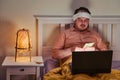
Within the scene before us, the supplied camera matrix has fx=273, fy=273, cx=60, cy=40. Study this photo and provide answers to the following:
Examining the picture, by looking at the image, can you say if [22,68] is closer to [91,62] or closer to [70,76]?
[70,76]

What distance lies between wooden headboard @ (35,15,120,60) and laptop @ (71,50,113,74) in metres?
0.83

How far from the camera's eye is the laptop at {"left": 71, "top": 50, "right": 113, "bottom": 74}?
2.25m

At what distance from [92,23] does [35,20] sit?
0.64 m

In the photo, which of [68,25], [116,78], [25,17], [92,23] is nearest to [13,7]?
[25,17]

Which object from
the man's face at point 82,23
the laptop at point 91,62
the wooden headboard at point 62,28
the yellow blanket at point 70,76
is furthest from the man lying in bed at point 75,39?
the laptop at point 91,62

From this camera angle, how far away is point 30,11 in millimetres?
3014

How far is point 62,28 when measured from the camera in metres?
3.03

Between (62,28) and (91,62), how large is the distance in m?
0.85

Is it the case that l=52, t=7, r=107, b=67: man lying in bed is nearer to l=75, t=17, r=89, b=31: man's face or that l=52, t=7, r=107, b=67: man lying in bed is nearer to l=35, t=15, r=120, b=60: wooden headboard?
l=75, t=17, r=89, b=31: man's face

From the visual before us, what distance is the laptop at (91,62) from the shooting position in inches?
88.6

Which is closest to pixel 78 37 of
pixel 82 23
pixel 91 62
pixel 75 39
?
pixel 75 39

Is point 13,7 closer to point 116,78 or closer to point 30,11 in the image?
point 30,11

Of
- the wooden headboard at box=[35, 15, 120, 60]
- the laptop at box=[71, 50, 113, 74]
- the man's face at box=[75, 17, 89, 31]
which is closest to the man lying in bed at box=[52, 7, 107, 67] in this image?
the man's face at box=[75, 17, 89, 31]

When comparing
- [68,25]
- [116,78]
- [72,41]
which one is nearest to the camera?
[116,78]
